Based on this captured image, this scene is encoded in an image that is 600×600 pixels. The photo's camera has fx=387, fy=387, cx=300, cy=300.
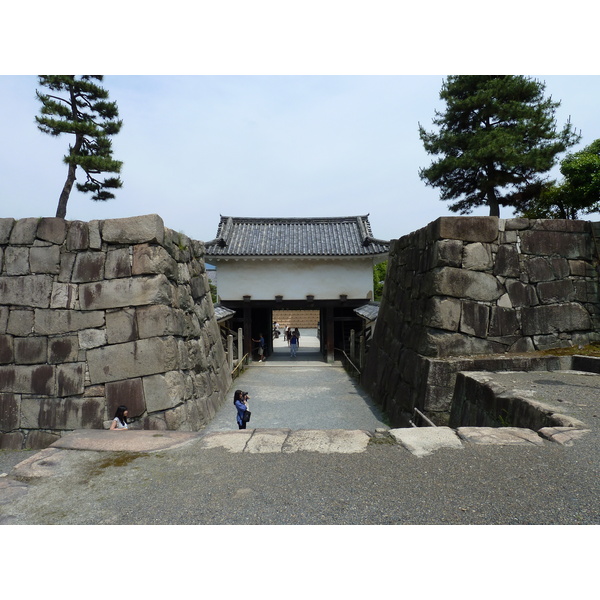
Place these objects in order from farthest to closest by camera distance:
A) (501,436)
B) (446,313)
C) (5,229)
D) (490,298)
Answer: (490,298)
(446,313)
(5,229)
(501,436)

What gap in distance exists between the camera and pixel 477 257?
634cm

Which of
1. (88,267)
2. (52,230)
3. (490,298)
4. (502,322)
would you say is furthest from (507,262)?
(52,230)

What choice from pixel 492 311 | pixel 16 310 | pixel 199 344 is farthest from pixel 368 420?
pixel 16 310

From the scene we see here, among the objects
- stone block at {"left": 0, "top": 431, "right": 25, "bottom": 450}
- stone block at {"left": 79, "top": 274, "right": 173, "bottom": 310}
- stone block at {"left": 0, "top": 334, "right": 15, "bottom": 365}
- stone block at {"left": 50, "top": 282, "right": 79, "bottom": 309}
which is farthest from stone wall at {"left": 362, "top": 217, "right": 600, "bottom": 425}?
stone block at {"left": 0, "top": 334, "right": 15, "bottom": 365}

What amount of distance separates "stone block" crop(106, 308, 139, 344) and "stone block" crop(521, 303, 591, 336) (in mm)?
6083

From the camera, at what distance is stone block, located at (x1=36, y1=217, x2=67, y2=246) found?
5566 mm

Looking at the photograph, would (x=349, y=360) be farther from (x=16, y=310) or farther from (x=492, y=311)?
(x=16, y=310)

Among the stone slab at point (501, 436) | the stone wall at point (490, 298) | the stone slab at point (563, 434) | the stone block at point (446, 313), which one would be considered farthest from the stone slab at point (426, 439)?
the stone block at point (446, 313)

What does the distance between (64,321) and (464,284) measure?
6.04 m

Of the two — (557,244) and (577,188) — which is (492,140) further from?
(557,244)

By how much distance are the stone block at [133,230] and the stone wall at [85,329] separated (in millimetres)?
14

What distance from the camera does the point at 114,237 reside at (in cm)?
546

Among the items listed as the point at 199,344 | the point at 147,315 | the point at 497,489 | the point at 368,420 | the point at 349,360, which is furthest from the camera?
the point at 349,360

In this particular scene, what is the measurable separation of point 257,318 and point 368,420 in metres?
11.3
